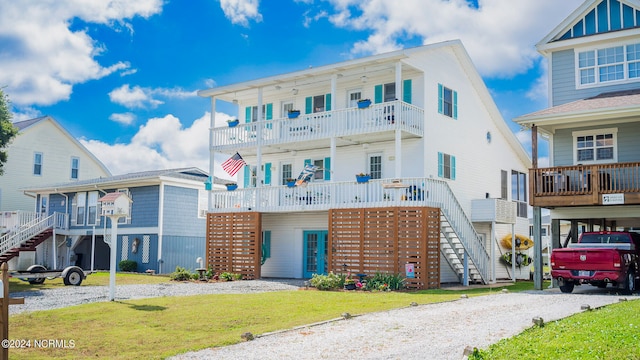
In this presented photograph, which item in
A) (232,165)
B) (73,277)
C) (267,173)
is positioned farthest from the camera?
(267,173)

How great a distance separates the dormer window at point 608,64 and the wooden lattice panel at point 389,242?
8.06 metres

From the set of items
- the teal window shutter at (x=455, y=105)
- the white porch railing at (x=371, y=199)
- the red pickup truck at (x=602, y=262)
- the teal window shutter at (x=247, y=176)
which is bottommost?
the red pickup truck at (x=602, y=262)

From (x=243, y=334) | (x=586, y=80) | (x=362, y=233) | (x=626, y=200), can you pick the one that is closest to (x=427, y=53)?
(x=586, y=80)

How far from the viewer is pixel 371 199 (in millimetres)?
23422

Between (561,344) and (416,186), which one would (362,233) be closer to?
(416,186)

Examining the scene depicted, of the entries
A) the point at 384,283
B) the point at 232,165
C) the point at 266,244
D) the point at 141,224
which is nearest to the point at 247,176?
the point at 232,165

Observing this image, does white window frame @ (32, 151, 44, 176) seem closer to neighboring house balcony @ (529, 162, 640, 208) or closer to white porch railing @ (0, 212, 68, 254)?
white porch railing @ (0, 212, 68, 254)

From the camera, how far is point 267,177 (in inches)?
1189

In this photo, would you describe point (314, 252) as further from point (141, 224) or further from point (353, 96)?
point (141, 224)

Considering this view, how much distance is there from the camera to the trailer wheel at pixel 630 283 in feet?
57.8

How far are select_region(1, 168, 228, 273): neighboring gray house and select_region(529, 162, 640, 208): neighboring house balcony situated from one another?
19.6m

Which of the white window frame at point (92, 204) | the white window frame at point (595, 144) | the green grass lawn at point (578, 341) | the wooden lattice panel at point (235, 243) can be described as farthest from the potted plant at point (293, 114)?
the green grass lawn at point (578, 341)

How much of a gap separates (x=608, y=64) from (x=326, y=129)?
11.0 meters

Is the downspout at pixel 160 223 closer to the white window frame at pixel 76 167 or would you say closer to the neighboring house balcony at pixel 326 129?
the neighboring house balcony at pixel 326 129
